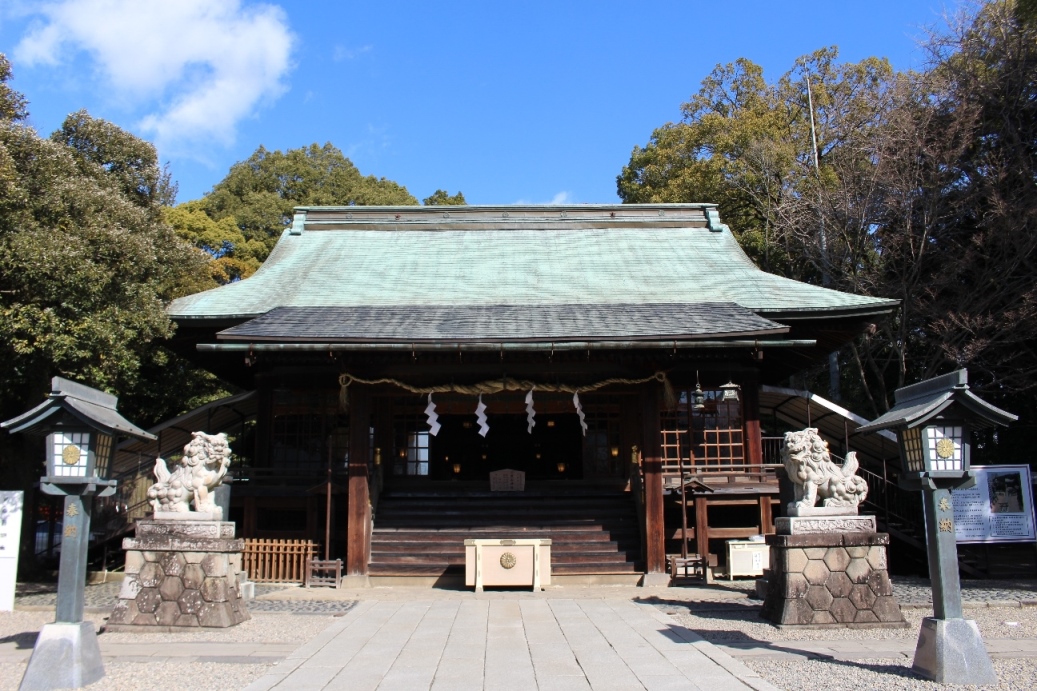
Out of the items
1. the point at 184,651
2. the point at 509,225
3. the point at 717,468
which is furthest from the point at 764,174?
the point at 184,651

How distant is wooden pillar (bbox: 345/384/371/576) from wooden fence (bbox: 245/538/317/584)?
2.47 ft

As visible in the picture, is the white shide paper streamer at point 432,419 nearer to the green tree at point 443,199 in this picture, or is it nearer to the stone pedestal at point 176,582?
the stone pedestal at point 176,582

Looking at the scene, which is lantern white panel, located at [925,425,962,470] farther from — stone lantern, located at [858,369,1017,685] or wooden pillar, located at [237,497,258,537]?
wooden pillar, located at [237,497,258,537]

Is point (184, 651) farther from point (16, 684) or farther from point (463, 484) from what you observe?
point (463, 484)

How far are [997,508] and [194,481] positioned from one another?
475 inches

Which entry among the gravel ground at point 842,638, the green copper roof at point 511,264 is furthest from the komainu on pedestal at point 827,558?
the green copper roof at point 511,264

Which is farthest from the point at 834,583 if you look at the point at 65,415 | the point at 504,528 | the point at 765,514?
the point at 65,415

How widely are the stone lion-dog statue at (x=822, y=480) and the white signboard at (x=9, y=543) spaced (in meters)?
10.0

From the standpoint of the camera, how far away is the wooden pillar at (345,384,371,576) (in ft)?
41.5

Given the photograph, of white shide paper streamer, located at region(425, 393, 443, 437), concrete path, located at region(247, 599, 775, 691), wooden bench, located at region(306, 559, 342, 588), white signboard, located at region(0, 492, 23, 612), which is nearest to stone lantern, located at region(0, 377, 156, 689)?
concrete path, located at region(247, 599, 775, 691)

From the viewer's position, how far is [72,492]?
7.07 m

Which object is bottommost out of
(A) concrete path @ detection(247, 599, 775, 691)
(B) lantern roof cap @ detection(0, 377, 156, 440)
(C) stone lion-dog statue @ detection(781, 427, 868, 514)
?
(A) concrete path @ detection(247, 599, 775, 691)

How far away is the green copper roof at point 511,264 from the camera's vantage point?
48.9 ft

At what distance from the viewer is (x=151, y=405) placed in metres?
18.4
